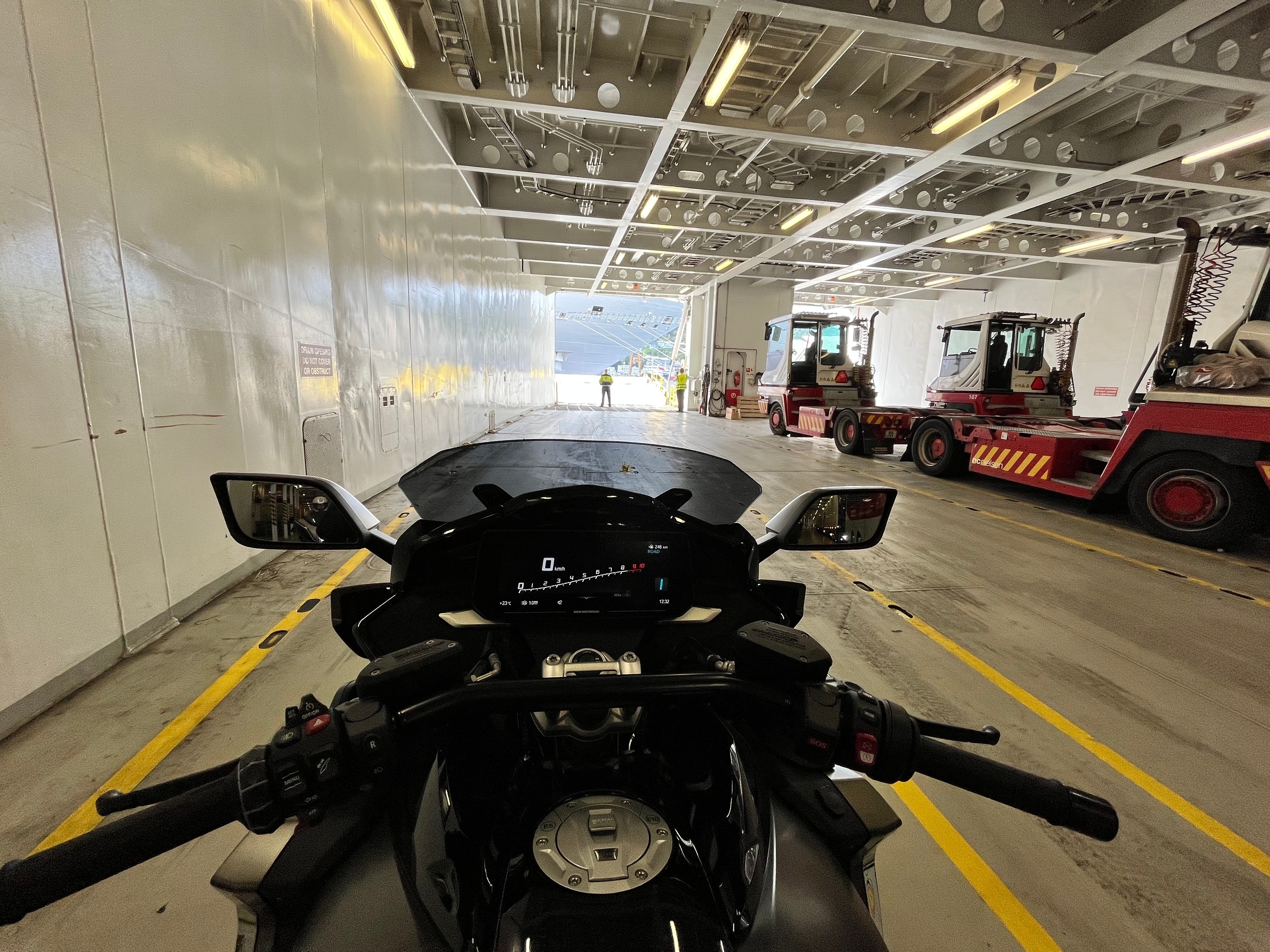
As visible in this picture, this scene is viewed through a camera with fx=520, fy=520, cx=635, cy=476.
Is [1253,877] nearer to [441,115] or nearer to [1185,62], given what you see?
[1185,62]

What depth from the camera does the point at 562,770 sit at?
101 centimetres

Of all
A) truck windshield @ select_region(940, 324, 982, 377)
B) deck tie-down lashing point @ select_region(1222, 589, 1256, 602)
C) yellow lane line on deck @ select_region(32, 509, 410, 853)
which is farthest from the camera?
truck windshield @ select_region(940, 324, 982, 377)

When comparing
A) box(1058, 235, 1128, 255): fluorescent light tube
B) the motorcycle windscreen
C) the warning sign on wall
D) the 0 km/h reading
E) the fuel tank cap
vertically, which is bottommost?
the fuel tank cap

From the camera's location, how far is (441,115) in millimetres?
8539

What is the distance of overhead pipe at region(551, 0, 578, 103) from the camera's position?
5.60 meters

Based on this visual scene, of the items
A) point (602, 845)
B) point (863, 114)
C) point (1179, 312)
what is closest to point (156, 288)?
point (602, 845)

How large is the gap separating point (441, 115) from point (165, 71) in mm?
6755

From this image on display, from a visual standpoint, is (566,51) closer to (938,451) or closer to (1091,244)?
(938,451)

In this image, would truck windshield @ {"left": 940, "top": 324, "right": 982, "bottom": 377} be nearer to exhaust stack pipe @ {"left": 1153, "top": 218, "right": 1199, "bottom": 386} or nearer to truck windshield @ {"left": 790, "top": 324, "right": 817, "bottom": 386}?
truck windshield @ {"left": 790, "top": 324, "right": 817, "bottom": 386}

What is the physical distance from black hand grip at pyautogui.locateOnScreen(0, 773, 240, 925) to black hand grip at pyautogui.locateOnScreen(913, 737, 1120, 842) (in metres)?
0.95

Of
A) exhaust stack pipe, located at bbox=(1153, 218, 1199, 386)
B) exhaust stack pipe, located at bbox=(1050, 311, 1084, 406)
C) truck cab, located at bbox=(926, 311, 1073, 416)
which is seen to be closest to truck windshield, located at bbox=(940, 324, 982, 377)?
truck cab, located at bbox=(926, 311, 1073, 416)

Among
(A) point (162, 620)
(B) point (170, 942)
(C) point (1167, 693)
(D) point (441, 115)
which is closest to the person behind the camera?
(B) point (170, 942)

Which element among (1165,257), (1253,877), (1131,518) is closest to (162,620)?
(1253,877)

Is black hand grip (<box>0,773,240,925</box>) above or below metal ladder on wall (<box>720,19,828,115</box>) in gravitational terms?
below
